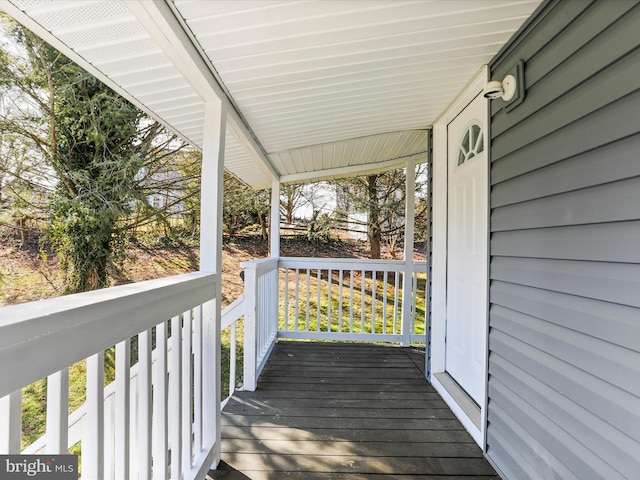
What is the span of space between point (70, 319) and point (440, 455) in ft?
6.70

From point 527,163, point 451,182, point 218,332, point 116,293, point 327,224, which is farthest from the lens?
point 327,224

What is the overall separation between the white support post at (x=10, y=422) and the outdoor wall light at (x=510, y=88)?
2210 mm

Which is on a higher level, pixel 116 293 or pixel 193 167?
pixel 193 167

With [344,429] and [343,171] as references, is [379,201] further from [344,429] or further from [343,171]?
[344,429]

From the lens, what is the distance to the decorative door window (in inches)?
86.3

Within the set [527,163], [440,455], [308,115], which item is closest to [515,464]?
[440,455]

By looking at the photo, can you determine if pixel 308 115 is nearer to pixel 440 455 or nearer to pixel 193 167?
pixel 440 455

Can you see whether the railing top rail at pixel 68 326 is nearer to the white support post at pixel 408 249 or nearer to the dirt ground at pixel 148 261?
the white support post at pixel 408 249

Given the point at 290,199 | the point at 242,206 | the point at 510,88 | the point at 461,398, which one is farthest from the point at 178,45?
the point at 242,206

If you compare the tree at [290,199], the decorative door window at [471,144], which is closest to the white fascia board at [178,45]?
the decorative door window at [471,144]

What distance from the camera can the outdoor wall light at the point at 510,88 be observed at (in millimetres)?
1579

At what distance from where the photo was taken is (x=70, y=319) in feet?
2.65

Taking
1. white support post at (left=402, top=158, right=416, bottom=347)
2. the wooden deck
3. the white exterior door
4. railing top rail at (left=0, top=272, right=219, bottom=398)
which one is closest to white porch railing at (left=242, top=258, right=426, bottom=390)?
white support post at (left=402, top=158, right=416, bottom=347)

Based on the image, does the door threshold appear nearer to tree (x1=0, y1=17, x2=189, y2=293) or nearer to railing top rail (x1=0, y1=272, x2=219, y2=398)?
railing top rail (x1=0, y1=272, x2=219, y2=398)
